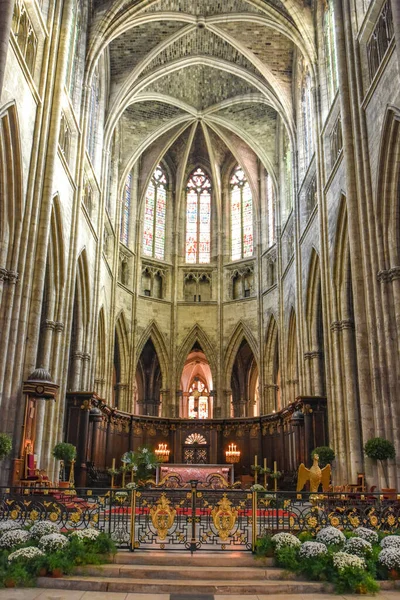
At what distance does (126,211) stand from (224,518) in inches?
1057

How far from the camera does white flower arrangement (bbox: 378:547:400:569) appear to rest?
9.05m

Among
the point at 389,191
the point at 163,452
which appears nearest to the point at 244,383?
the point at 163,452

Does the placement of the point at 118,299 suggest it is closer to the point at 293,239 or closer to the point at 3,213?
the point at 293,239

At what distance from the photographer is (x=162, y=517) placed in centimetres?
1070

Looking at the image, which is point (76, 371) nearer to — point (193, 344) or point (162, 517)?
point (193, 344)

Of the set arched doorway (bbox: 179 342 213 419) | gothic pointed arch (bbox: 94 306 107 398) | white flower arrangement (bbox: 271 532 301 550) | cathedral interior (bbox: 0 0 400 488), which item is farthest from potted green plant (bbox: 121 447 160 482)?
white flower arrangement (bbox: 271 532 301 550)

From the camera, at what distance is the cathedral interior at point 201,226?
16484 millimetres

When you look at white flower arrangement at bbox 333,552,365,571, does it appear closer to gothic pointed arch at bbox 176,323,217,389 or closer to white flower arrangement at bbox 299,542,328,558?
white flower arrangement at bbox 299,542,328,558

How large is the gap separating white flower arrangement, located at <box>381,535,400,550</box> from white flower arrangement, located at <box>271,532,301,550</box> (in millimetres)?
1322

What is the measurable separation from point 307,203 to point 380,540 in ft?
60.7

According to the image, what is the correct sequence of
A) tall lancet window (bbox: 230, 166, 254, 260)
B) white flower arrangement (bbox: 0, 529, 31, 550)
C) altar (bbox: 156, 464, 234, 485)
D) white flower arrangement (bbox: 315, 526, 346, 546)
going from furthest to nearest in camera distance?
tall lancet window (bbox: 230, 166, 254, 260) < altar (bbox: 156, 464, 234, 485) < white flower arrangement (bbox: 315, 526, 346, 546) < white flower arrangement (bbox: 0, 529, 31, 550)

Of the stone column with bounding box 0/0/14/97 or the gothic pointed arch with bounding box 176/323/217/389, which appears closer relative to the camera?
the stone column with bounding box 0/0/14/97

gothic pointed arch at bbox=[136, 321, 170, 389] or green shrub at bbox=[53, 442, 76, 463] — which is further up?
gothic pointed arch at bbox=[136, 321, 170, 389]

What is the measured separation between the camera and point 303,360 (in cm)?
2541
